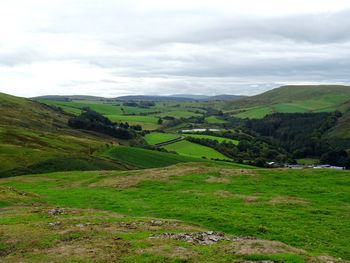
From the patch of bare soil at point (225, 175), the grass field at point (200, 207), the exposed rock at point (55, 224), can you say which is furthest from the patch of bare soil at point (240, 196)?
the exposed rock at point (55, 224)

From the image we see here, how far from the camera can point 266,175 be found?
60.1 meters

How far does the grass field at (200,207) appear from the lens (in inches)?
1145

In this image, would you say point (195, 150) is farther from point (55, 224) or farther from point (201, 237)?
point (201, 237)

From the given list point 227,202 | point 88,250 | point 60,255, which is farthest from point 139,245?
point 227,202

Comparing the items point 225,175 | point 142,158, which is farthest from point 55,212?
point 142,158

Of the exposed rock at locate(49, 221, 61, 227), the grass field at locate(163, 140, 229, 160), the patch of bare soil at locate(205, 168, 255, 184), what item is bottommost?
the grass field at locate(163, 140, 229, 160)

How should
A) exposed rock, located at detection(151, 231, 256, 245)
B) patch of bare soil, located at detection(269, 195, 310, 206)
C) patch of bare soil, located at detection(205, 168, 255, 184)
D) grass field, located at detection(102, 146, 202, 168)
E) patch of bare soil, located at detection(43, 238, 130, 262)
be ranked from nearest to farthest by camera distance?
1. patch of bare soil, located at detection(43, 238, 130, 262)
2. exposed rock, located at detection(151, 231, 256, 245)
3. patch of bare soil, located at detection(269, 195, 310, 206)
4. patch of bare soil, located at detection(205, 168, 255, 184)
5. grass field, located at detection(102, 146, 202, 168)

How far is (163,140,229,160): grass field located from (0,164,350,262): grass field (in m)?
106

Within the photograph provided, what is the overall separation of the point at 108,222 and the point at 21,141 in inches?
4331

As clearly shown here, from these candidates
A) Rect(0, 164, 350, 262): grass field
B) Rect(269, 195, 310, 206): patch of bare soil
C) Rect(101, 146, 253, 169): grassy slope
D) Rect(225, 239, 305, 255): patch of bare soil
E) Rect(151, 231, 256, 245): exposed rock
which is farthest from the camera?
Rect(101, 146, 253, 169): grassy slope

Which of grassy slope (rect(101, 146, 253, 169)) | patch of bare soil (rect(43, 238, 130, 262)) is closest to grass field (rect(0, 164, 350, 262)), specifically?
patch of bare soil (rect(43, 238, 130, 262))

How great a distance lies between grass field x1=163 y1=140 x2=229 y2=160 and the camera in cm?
17675

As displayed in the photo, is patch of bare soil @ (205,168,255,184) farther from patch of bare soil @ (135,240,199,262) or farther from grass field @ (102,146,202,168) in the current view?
grass field @ (102,146,202,168)

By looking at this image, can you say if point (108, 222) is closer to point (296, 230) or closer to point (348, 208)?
point (296, 230)
